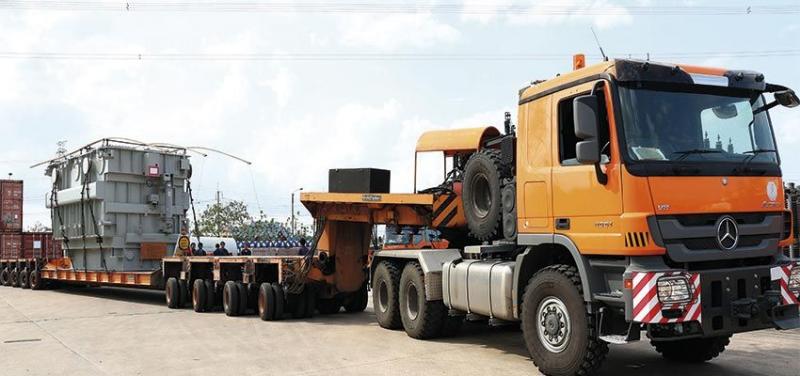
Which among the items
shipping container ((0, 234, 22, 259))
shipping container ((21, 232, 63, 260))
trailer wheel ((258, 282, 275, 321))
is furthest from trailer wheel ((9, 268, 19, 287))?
trailer wheel ((258, 282, 275, 321))

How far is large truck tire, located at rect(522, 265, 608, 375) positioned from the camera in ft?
22.3

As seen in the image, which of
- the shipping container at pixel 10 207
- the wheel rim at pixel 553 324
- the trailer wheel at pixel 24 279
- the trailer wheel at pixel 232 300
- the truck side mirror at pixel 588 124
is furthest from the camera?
the shipping container at pixel 10 207

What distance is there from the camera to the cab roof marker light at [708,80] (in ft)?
22.8

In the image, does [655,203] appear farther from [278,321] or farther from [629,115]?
[278,321]

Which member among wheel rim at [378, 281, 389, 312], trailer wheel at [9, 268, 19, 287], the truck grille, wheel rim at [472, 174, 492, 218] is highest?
wheel rim at [472, 174, 492, 218]

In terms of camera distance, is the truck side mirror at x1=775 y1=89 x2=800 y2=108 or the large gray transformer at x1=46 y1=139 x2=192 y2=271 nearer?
the truck side mirror at x1=775 y1=89 x2=800 y2=108

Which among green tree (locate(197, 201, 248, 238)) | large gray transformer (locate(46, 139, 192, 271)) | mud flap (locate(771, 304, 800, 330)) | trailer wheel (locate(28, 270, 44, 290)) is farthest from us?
green tree (locate(197, 201, 248, 238))

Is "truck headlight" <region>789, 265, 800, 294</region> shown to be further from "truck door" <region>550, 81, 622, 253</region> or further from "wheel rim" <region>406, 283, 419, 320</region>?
"wheel rim" <region>406, 283, 419, 320</region>

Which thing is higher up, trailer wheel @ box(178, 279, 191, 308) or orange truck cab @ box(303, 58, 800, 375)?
orange truck cab @ box(303, 58, 800, 375)

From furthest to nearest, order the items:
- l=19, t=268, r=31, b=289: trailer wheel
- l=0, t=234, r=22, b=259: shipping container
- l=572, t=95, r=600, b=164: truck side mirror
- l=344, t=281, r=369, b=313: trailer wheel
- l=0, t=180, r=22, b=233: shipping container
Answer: l=0, t=180, r=22, b=233: shipping container
l=0, t=234, r=22, b=259: shipping container
l=19, t=268, r=31, b=289: trailer wheel
l=344, t=281, r=369, b=313: trailer wheel
l=572, t=95, r=600, b=164: truck side mirror

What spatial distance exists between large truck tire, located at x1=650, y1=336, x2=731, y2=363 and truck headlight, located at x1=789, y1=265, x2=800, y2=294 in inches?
50.7

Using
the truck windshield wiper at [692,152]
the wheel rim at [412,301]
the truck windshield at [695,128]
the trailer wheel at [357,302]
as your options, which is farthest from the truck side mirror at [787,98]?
the trailer wheel at [357,302]

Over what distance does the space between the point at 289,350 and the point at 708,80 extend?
21.2 ft

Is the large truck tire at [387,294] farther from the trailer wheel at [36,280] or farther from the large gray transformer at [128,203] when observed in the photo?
the trailer wheel at [36,280]
